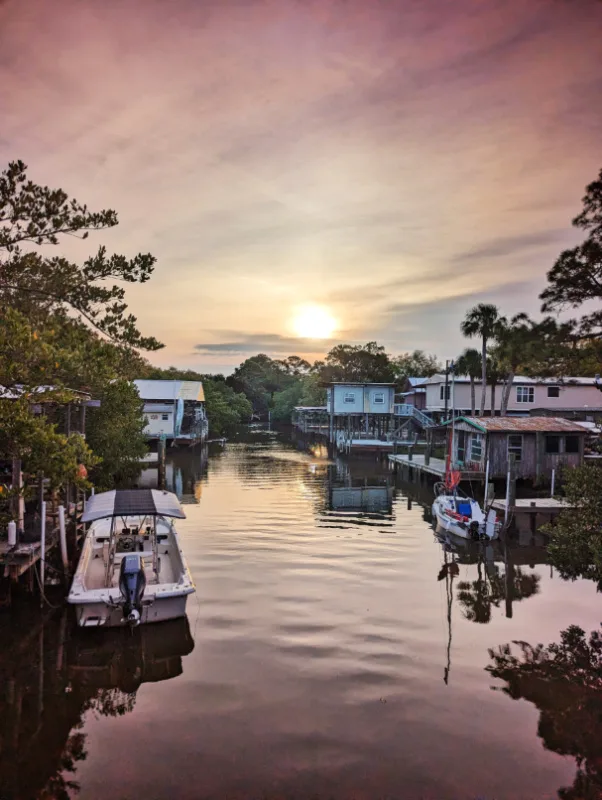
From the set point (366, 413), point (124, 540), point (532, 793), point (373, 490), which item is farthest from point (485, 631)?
point (366, 413)

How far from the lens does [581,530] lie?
43.7ft

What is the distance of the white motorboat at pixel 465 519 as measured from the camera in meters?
23.5

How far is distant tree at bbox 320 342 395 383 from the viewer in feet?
320

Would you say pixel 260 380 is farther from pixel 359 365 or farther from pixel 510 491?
pixel 510 491

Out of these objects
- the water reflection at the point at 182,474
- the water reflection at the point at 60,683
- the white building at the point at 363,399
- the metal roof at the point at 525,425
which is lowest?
the water reflection at the point at 60,683

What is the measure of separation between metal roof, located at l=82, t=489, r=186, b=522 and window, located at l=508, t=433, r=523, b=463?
20352mm

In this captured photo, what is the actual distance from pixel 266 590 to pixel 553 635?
8.12 meters

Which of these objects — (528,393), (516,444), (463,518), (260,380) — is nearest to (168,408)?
(528,393)

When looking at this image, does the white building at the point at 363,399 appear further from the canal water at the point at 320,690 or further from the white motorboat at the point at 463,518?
the canal water at the point at 320,690

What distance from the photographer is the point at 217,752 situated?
30.9 feet

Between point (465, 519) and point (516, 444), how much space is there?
900 centimetres

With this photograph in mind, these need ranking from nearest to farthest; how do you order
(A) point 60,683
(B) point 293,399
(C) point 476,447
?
1. (A) point 60,683
2. (C) point 476,447
3. (B) point 293,399

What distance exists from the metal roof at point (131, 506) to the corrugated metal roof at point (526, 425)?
1963cm

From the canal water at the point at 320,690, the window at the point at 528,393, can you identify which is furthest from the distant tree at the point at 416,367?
the canal water at the point at 320,690
